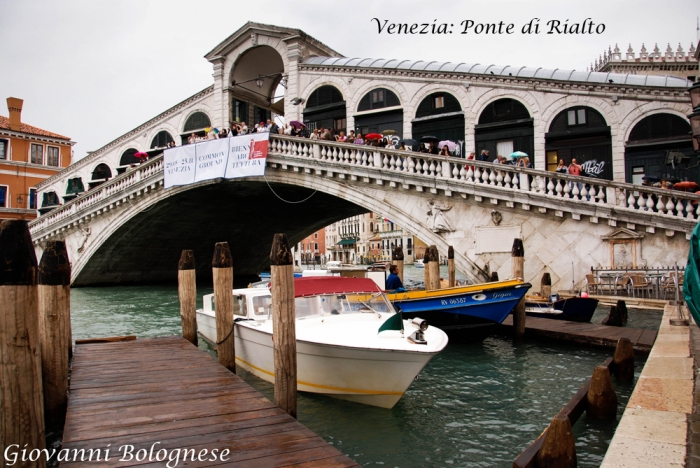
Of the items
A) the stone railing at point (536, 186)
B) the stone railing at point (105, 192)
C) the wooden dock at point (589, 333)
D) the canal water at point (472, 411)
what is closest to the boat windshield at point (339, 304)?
the canal water at point (472, 411)

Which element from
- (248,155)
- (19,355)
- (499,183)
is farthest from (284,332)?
(248,155)

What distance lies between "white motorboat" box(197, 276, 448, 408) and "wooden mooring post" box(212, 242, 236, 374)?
46 cm

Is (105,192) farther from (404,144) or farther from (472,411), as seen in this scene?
(472,411)

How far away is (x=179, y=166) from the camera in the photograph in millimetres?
18484

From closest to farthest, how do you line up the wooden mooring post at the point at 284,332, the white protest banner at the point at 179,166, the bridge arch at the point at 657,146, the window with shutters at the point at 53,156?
1. the wooden mooring post at the point at 284,332
2. the bridge arch at the point at 657,146
3. the white protest banner at the point at 179,166
4. the window with shutters at the point at 53,156

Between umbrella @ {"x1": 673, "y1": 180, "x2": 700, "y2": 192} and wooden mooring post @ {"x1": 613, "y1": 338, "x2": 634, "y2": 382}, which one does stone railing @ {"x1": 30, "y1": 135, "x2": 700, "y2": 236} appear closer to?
umbrella @ {"x1": 673, "y1": 180, "x2": 700, "y2": 192}

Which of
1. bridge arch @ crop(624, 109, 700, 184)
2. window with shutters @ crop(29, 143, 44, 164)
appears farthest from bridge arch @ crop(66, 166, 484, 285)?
window with shutters @ crop(29, 143, 44, 164)

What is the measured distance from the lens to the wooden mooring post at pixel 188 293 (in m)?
7.55

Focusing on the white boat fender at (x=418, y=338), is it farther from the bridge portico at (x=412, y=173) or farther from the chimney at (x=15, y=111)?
the chimney at (x=15, y=111)

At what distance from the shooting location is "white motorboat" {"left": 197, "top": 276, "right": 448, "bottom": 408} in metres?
5.52

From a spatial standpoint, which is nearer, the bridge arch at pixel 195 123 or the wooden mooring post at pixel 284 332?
the wooden mooring post at pixel 284 332

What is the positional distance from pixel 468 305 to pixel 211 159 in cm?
1181

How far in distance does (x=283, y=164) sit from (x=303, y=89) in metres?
4.99

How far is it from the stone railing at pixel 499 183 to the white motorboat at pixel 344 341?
22.2ft
